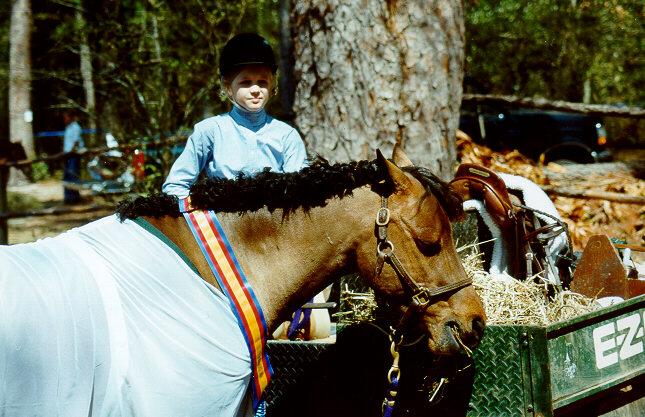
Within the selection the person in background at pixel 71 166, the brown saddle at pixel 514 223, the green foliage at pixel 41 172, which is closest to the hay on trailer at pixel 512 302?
the brown saddle at pixel 514 223

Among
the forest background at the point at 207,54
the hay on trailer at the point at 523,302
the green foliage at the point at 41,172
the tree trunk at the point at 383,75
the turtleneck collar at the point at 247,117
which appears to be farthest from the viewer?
the green foliage at the point at 41,172

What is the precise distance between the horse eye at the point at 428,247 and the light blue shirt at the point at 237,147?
1.01 meters

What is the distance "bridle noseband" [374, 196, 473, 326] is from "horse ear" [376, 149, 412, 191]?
3.0 inches

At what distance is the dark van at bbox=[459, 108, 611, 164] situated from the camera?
46.3ft

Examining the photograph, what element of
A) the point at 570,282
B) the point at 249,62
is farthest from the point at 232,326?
the point at 570,282

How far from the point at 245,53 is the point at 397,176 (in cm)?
116

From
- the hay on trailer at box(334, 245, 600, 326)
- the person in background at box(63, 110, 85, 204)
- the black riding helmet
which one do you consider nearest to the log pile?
the hay on trailer at box(334, 245, 600, 326)

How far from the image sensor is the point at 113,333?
7.98 feet

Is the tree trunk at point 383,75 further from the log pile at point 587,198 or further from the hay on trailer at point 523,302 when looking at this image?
the hay on trailer at point 523,302

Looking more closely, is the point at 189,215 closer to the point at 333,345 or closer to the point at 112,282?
the point at 112,282

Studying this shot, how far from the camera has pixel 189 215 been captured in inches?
111

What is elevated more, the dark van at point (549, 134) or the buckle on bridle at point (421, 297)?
the dark van at point (549, 134)

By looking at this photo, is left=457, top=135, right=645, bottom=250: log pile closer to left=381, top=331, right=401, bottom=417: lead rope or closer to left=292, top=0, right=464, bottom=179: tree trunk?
left=292, top=0, right=464, bottom=179: tree trunk

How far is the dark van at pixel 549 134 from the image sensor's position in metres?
14.1
